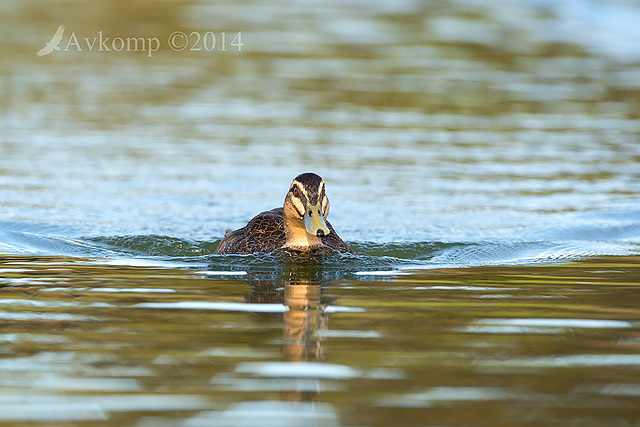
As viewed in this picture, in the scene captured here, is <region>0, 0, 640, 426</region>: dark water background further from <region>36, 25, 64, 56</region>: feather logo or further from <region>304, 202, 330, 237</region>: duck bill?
<region>304, 202, 330, 237</region>: duck bill

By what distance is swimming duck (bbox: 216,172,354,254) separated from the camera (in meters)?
10.1

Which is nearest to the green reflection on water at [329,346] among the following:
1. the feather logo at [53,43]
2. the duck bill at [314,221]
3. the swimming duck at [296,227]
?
the duck bill at [314,221]

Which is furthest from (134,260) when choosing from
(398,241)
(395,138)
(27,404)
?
(395,138)

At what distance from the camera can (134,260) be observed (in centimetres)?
1120

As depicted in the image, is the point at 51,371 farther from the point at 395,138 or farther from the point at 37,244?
the point at 395,138

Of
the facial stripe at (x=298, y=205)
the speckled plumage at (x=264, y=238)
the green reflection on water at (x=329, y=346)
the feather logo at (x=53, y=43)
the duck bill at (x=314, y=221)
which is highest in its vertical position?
the feather logo at (x=53, y=43)

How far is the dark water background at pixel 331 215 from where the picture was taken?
6020 mm

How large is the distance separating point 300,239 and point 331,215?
4.06m

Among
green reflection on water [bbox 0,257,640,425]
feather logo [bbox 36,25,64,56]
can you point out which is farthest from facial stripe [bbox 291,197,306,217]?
feather logo [bbox 36,25,64,56]

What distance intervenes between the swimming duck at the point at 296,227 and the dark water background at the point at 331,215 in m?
0.28

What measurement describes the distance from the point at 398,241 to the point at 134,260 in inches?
131

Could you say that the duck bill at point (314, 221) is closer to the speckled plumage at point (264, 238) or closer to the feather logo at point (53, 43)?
the speckled plumage at point (264, 238)

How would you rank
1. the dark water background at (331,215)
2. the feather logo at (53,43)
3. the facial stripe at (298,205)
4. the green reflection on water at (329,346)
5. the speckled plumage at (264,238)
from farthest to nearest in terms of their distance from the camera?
the feather logo at (53,43), the speckled plumage at (264,238), the facial stripe at (298,205), the dark water background at (331,215), the green reflection on water at (329,346)

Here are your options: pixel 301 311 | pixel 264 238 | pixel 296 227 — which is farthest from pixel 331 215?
pixel 301 311
